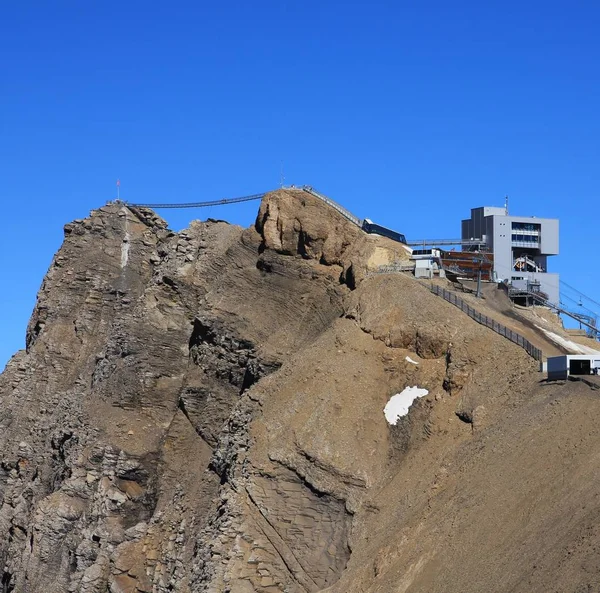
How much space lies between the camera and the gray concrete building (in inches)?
3337

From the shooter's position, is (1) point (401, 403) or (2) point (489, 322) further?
(2) point (489, 322)

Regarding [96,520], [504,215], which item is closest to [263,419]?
[96,520]

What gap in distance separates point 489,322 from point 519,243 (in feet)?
76.2

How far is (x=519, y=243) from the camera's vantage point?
8662 cm

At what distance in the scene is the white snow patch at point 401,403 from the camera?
61.8 meters

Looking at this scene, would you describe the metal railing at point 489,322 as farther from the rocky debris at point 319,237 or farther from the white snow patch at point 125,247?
the white snow patch at point 125,247

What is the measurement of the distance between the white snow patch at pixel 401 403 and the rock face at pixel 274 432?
0.36m

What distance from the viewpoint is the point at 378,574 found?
53.7 m

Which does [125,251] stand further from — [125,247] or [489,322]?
[489,322]

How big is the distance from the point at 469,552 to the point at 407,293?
19.0m

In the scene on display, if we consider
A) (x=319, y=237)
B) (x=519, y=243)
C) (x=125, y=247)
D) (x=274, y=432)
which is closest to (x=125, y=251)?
(x=125, y=247)

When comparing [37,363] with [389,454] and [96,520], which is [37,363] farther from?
[389,454]

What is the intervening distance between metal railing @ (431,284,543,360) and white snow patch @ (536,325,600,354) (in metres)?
4.74

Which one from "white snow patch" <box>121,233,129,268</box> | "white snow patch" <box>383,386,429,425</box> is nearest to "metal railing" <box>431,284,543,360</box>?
"white snow patch" <box>383,386,429,425</box>
